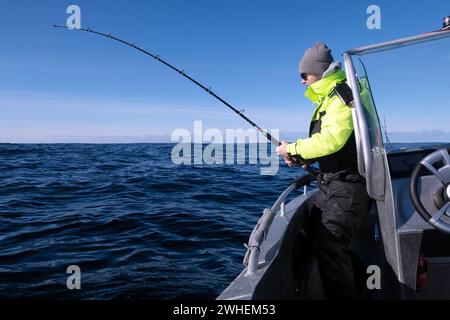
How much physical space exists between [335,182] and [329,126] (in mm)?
594

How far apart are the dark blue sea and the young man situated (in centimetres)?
195

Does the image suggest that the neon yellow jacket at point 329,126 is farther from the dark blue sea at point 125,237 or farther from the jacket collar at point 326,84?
the dark blue sea at point 125,237

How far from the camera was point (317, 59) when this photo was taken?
3639 mm

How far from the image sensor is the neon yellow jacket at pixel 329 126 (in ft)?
10.5

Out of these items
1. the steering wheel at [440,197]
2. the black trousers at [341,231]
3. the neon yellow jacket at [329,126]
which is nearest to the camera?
the steering wheel at [440,197]

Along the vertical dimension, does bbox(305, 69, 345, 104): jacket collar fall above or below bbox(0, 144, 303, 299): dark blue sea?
above

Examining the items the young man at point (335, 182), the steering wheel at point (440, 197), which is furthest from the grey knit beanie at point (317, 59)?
the steering wheel at point (440, 197)

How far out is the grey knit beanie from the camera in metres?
3.63

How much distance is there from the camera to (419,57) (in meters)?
3.42

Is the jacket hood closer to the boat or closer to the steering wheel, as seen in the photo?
the boat

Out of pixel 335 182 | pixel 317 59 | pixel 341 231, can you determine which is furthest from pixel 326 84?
pixel 341 231

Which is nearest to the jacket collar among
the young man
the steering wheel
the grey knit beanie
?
the young man

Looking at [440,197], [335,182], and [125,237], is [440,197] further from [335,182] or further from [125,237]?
[125,237]

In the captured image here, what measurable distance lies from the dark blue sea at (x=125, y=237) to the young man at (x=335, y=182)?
195 cm
